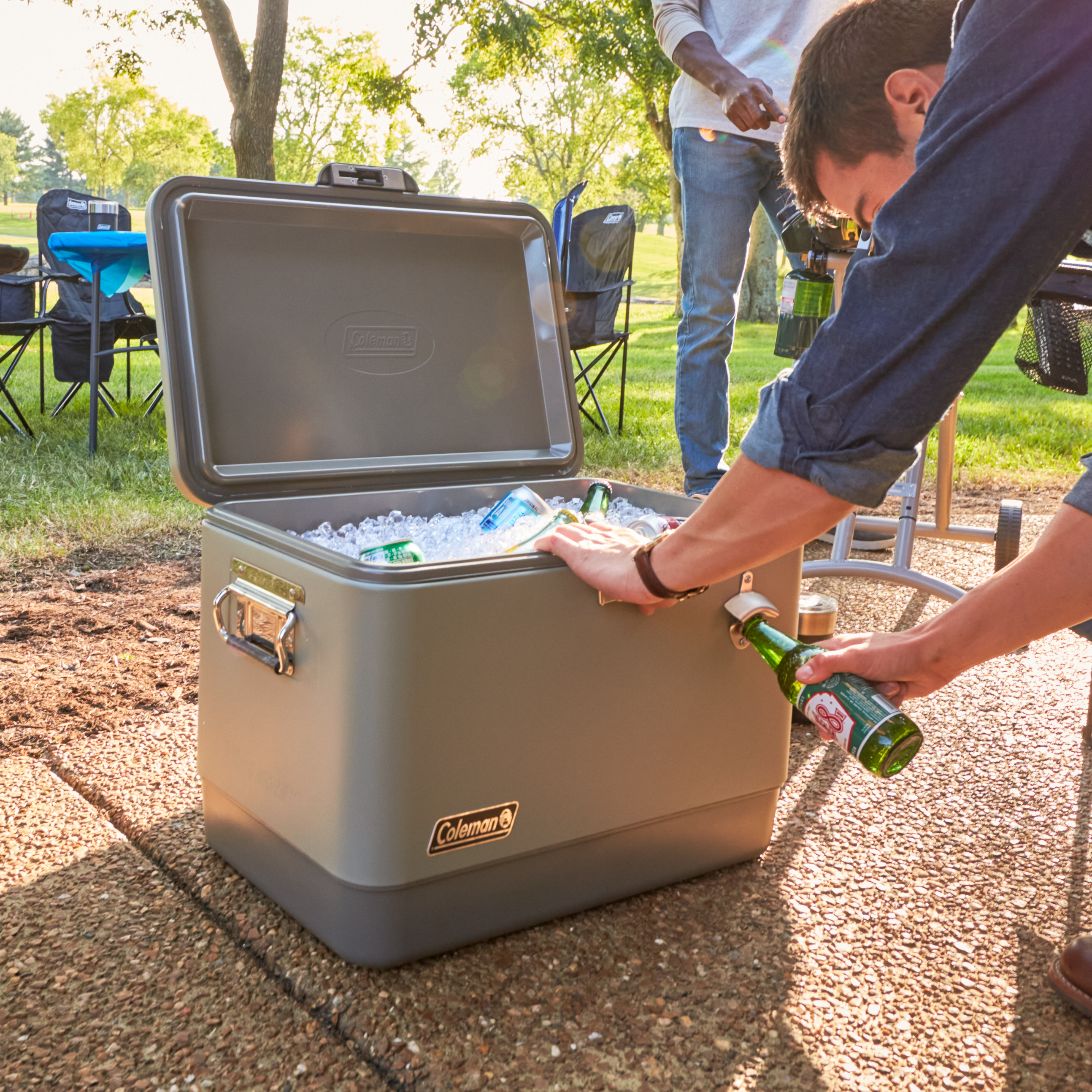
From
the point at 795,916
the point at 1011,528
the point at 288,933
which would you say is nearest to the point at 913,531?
the point at 1011,528

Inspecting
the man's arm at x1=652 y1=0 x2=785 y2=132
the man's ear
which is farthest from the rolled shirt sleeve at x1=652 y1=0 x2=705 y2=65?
the man's ear

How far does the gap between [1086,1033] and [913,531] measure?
5.26 ft

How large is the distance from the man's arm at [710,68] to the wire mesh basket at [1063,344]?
0.80 meters

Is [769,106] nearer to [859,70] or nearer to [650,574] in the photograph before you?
[859,70]

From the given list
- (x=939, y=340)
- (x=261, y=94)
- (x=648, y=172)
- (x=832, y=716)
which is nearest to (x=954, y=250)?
(x=939, y=340)

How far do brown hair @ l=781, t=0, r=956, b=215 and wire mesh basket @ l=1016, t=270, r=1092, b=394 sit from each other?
1.01m

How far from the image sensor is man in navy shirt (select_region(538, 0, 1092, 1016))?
2.82ft

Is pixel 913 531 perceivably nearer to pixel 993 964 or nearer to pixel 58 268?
pixel 993 964

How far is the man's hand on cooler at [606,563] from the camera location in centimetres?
117

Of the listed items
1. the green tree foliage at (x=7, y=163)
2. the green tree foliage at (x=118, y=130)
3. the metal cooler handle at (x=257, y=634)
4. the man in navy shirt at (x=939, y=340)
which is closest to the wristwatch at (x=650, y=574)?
the man in navy shirt at (x=939, y=340)

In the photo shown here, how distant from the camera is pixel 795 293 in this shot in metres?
2.63

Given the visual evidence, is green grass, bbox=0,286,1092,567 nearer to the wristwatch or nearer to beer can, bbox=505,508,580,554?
beer can, bbox=505,508,580,554

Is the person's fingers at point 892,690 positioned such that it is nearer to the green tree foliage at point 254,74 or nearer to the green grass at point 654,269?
the green tree foliage at point 254,74

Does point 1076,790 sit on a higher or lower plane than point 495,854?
lower
